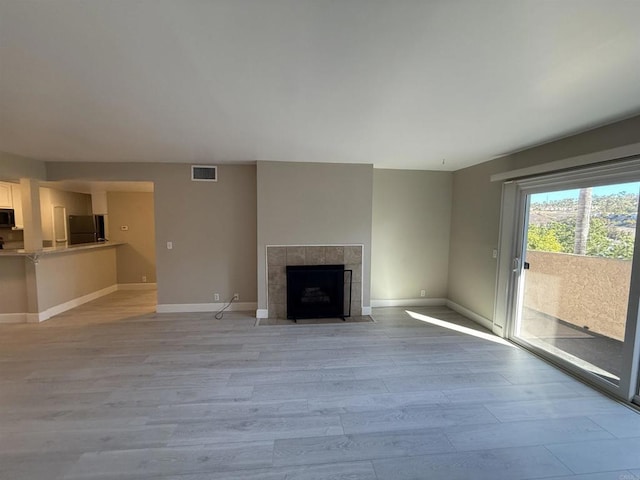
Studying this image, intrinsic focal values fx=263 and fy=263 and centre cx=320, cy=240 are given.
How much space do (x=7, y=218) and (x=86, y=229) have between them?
1.21 metres

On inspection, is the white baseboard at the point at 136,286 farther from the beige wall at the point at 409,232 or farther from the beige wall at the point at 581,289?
the beige wall at the point at 581,289

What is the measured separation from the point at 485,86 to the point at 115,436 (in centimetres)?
362

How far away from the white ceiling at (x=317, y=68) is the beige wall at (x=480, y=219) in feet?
0.79

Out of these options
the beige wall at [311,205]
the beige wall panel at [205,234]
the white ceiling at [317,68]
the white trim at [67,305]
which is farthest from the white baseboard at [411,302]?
the white trim at [67,305]

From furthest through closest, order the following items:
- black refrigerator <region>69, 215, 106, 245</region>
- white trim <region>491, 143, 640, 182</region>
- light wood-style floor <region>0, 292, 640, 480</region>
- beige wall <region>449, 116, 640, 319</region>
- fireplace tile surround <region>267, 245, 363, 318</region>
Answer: black refrigerator <region>69, 215, 106, 245</region>, fireplace tile surround <region>267, 245, 363, 318</region>, beige wall <region>449, 116, 640, 319</region>, white trim <region>491, 143, 640, 182</region>, light wood-style floor <region>0, 292, 640, 480</region>

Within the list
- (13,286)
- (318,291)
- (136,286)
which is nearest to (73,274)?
(13,286)

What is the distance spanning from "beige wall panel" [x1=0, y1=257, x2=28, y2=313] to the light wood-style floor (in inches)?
28.4

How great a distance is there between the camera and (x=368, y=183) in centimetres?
431

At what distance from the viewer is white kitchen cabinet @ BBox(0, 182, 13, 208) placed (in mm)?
5391

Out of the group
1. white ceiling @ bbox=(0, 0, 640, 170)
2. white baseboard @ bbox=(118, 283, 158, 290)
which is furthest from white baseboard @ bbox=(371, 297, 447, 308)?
white baseboard @ bbox=(118, 283, 158, 290)

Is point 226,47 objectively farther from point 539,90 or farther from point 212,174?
point 212,174

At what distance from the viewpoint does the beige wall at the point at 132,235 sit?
600cm

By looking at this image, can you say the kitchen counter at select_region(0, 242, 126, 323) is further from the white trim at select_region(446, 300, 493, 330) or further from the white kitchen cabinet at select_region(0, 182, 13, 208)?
the white trim at select_region(446, 300, 493, 330)

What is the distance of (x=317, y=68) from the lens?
65.4 inches
